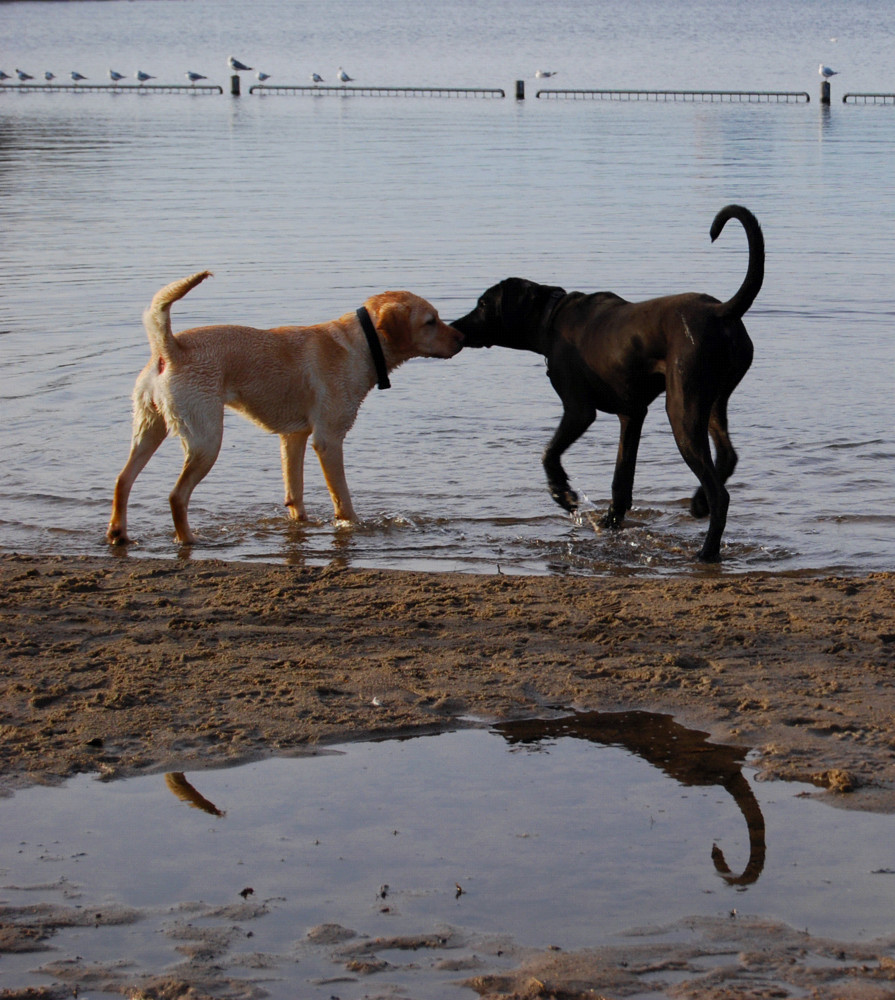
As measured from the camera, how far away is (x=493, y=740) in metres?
3.91

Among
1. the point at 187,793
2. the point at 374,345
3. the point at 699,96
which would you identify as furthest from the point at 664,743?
the point at 699,96

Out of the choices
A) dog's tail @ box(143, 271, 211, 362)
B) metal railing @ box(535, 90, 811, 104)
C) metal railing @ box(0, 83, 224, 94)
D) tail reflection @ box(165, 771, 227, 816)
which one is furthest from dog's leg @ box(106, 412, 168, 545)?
metal railing @ box(0, 83, 224, 94)

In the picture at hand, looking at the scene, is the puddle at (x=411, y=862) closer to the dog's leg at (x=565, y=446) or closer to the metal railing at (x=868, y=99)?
the dog's leg at (x=565, y=446)

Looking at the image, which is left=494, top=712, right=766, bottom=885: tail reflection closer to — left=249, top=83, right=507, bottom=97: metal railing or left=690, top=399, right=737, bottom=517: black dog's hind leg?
left=690, top=399, right=737, bottom=517: black dog's hind leg

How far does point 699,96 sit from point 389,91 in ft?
45.6

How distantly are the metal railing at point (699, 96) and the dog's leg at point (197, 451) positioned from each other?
43222mm

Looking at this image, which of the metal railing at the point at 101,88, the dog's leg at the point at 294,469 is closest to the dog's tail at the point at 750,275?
the dog's leg at the point at 294,469

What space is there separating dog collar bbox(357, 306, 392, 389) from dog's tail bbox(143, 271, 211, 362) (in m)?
0.91

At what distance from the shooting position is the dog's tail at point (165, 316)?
5.88 meters

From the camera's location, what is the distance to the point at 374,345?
21.7 feet

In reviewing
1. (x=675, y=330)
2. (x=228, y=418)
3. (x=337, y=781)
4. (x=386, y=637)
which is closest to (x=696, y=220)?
(x=228, y=418)

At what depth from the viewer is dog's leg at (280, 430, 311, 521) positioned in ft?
22.5

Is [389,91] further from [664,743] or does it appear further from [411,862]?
[411,862]

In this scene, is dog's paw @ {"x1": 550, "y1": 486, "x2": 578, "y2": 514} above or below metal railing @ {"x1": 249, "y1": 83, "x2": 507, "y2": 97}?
below
